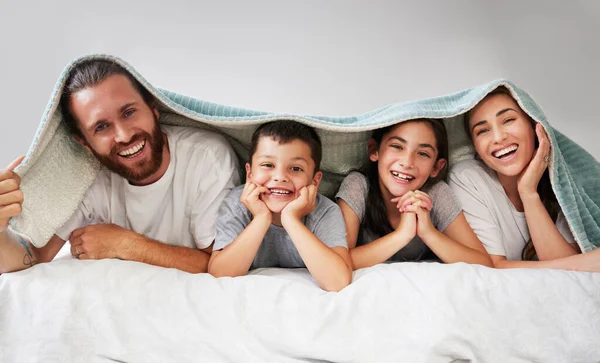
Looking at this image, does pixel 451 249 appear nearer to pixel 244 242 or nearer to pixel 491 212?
pixel 491 212

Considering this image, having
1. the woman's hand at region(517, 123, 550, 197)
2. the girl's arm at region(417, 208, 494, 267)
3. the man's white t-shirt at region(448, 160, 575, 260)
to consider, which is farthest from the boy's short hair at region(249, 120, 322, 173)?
the woman's hand at region(517, 123, 550, 197)

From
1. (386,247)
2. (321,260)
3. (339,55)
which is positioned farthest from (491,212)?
(339,55)

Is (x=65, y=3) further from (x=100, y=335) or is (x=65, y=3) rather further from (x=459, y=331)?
(x=459, y=331)

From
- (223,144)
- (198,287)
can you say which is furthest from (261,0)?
(198,287)

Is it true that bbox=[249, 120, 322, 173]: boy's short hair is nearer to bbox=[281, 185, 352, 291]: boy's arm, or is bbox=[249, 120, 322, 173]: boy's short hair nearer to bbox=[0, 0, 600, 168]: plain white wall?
bbox=[281, 185, 352, 291]: boy's arm

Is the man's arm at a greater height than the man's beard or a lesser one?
lesser

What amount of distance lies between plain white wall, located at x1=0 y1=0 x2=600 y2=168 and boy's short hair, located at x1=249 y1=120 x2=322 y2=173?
3.45ft

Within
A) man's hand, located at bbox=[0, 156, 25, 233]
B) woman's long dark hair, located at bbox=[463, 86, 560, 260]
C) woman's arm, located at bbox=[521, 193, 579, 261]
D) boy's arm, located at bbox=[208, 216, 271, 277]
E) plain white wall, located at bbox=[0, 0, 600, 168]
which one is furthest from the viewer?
plain white wall, located at bbox=[0, 0, 600, 168]

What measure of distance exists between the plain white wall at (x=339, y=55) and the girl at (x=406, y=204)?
0.98 meters

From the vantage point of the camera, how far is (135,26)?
2.58 meters

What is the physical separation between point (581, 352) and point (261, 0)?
195cm

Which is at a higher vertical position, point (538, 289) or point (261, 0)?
point (261, 0)

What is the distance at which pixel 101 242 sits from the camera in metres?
1.50

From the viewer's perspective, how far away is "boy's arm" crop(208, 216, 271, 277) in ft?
4.82
